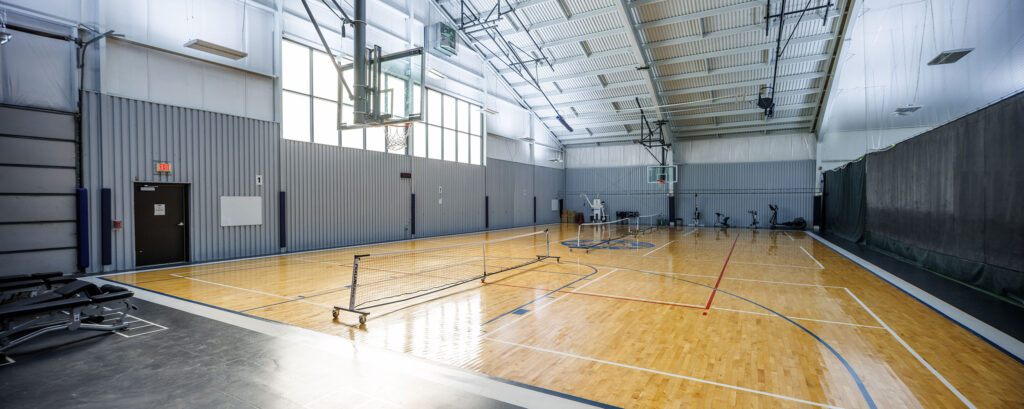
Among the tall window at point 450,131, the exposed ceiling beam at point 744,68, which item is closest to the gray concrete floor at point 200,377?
the tall window at point 450,131

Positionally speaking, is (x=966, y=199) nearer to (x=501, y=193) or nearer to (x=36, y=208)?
(x=501, y=193)

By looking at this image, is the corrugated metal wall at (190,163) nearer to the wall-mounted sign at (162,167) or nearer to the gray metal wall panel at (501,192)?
the wall-mounted sign at (162,167)

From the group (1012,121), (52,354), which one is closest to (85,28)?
(52,354)

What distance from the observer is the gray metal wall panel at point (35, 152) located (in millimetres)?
8698

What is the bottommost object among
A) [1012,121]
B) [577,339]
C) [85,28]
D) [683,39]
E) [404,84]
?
[577,339]

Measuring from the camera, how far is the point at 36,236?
905 cm

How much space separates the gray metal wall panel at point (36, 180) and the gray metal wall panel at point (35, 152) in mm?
153

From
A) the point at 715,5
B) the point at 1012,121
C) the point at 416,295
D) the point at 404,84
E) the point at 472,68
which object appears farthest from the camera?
the point at 472,68

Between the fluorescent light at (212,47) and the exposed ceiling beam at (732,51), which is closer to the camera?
the fluorescent light at (212,47)

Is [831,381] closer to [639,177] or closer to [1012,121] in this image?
[1012,121]

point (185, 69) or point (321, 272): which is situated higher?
point (185, 69)

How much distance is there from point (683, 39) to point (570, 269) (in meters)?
12.3

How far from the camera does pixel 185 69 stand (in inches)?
440

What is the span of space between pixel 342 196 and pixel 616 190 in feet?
65.5
